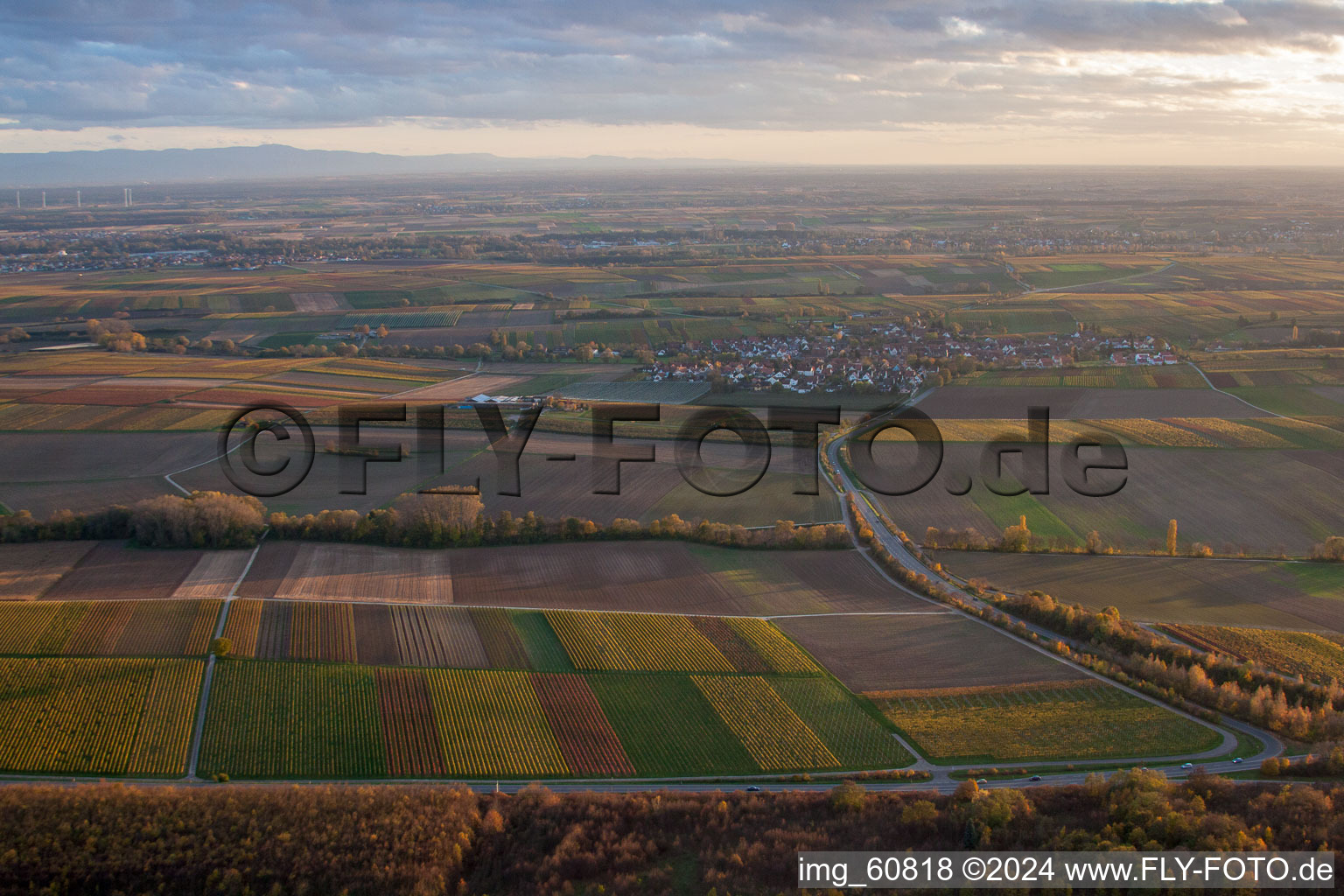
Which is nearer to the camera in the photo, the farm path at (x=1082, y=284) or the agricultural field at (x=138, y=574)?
the agricultural field at (x=138, y=574)

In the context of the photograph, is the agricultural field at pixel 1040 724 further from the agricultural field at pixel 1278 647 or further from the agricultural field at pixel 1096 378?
the agricultural field at pixel 1096 378

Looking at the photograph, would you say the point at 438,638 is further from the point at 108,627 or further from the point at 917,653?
the point at 917,653

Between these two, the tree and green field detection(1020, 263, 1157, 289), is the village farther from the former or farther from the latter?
the tree

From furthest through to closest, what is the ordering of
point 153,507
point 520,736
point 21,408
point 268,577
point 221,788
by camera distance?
point 21,408 → point 153,507 → point 268,577 → point 520,736 → point 221,788

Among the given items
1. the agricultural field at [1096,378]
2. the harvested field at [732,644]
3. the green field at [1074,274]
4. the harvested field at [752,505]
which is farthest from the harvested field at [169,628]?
the green field at [1074,274]

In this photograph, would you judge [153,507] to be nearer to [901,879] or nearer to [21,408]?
[21,408]

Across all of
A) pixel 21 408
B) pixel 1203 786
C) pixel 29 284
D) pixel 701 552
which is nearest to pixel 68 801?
pixel 701 552

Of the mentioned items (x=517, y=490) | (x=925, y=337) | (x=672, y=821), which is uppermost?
(x=925, y=337)
